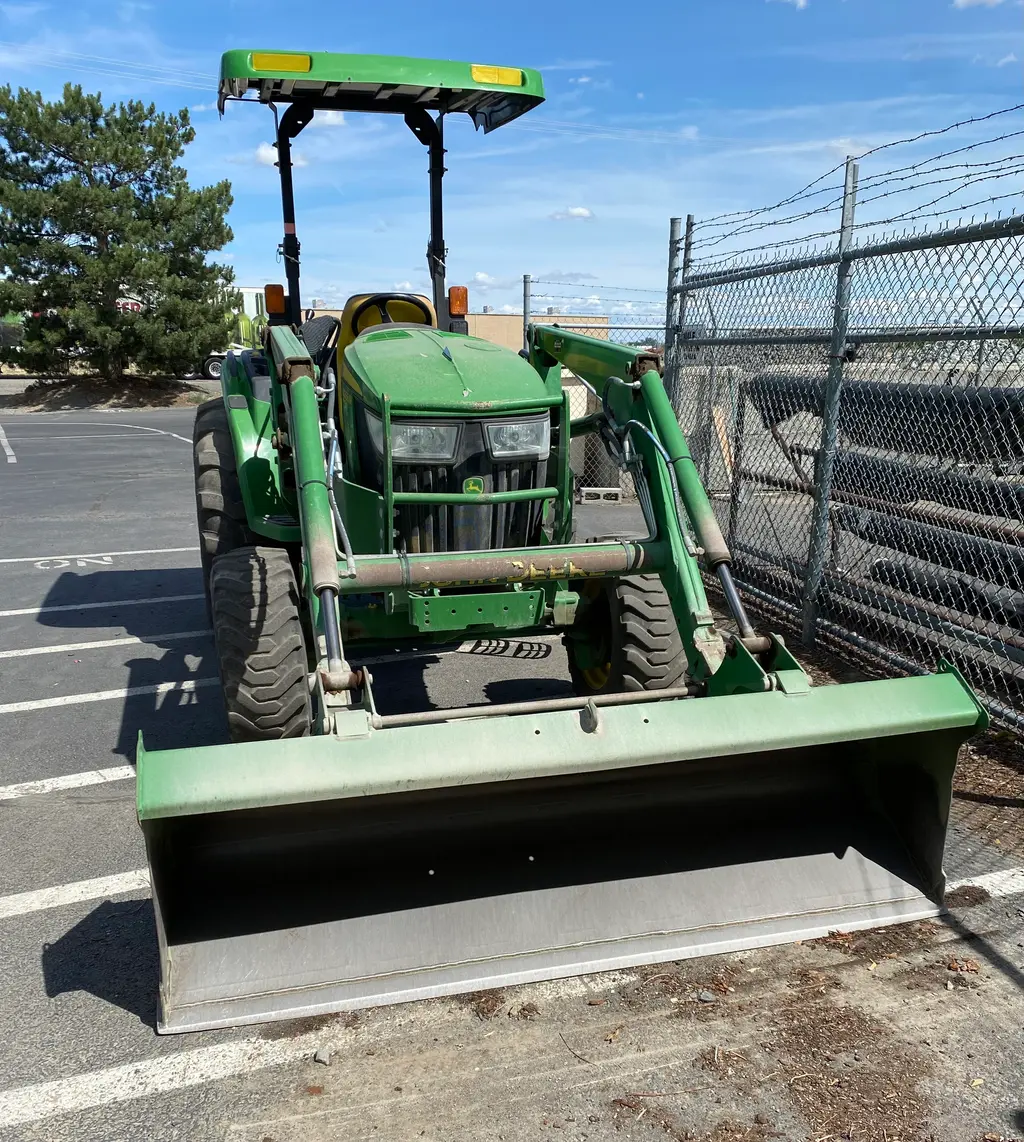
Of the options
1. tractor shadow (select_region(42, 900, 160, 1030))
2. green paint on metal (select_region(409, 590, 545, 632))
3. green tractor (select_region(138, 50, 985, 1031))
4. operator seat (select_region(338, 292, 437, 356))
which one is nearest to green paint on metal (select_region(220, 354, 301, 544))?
green tractor (select_region(138, 50, 985, 1031))

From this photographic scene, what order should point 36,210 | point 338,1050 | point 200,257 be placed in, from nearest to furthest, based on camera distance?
point 338,1050 → point 36,210 → point 200,257

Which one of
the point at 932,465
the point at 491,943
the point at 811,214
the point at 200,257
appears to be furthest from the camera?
the point at 200,257

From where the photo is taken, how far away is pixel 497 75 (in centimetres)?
462

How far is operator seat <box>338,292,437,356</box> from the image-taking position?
5.04 metres

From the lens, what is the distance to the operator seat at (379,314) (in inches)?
199

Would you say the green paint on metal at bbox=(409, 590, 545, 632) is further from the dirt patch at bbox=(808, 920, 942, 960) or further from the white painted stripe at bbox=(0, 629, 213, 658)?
the white painted stripe at bbox=(0, 629, 213, 658)

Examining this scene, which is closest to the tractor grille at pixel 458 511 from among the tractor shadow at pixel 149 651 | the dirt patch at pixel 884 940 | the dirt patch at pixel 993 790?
the tractor shadow at pixel 149 651

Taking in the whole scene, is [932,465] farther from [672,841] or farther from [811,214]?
[672,841]

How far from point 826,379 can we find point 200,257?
26.0 metres

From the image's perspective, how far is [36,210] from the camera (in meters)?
25.3

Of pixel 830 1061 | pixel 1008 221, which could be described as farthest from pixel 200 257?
pixel 830 1061

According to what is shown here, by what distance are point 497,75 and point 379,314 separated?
1286 millimetres

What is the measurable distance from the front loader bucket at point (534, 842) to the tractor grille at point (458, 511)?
3.76 feet

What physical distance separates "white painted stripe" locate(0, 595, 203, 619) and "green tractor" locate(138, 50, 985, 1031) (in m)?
3.13
